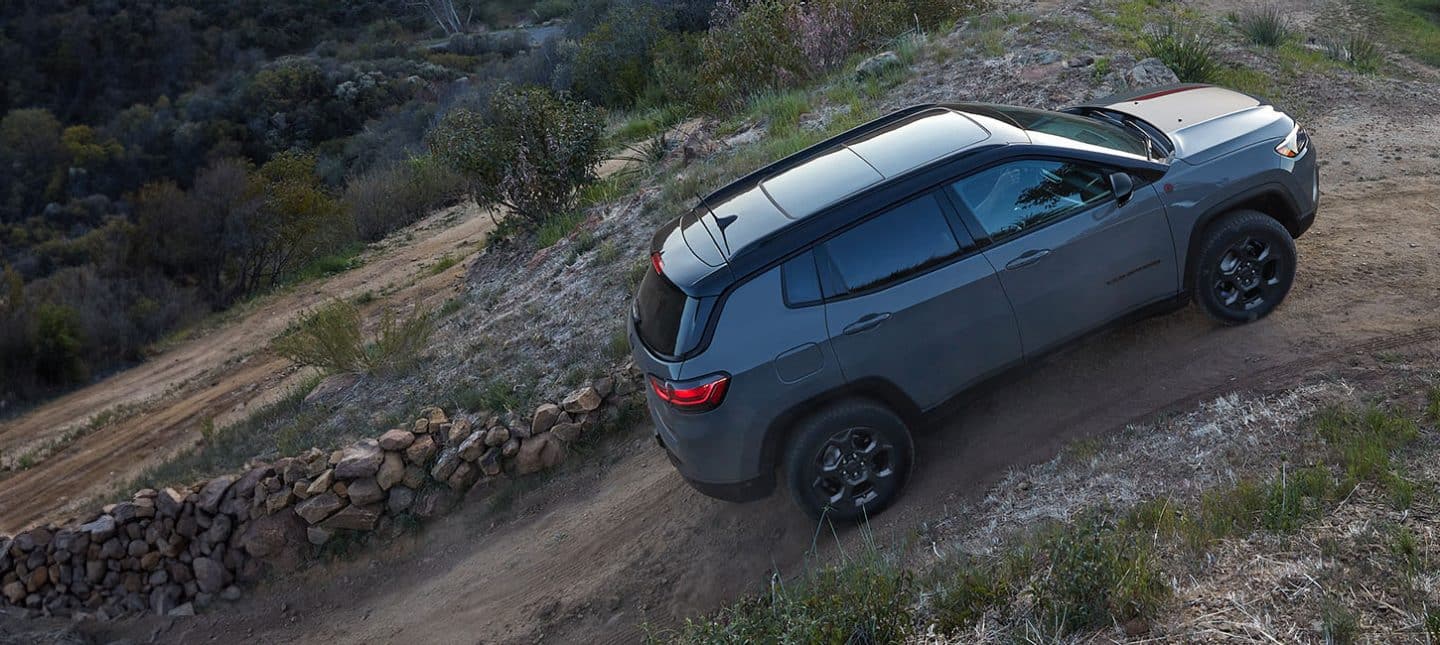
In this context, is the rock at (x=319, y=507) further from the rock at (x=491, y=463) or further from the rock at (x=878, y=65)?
the rock at (x=878, y=65)

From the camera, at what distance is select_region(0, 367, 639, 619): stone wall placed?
7.63 meters

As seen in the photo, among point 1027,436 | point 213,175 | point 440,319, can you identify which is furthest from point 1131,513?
point 213,175

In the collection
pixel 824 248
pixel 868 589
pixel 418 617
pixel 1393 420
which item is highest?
pixel 824 248

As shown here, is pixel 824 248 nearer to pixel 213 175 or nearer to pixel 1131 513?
pixel 1131 513

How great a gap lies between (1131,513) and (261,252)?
18.0 m

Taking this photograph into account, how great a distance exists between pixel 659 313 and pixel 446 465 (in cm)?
297

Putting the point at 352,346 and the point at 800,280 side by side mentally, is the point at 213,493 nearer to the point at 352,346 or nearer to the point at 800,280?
the point at 352,346

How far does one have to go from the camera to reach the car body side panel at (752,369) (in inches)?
202

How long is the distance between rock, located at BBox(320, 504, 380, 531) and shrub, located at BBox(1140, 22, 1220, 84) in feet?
28.4

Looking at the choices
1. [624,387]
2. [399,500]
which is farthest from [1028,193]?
[399,500]

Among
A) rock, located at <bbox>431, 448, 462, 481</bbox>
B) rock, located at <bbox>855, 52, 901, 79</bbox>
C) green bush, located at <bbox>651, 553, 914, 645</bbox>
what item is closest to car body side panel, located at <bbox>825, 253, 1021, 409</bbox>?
green bush, located at <bbox>651, 553, 914, 645</bbox>

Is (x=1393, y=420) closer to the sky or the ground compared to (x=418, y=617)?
closer to the sky

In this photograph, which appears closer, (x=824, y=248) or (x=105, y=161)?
(x=824, y=248)

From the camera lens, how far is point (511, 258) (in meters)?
12.6
